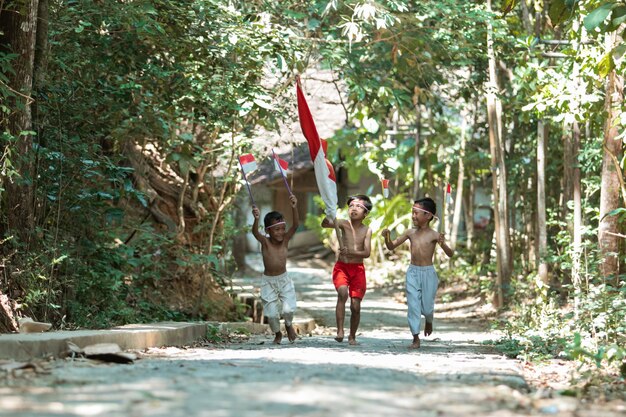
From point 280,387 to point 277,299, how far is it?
18.0ft

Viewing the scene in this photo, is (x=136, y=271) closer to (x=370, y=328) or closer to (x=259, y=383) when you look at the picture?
(x=370, y=328)

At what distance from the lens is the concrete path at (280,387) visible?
5207mm

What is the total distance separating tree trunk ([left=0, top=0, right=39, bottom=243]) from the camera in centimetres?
936

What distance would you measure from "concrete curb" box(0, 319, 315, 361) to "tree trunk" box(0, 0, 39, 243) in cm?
142

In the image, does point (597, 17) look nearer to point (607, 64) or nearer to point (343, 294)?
point (607, 64)

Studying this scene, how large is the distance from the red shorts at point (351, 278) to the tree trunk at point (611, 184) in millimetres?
2845

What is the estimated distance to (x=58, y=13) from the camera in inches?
422

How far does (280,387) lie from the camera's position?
591 cm

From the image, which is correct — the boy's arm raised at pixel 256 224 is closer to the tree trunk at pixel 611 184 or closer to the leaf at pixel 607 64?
the leaf at pixel 607 64

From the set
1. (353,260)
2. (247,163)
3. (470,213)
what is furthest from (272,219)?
(470,213)

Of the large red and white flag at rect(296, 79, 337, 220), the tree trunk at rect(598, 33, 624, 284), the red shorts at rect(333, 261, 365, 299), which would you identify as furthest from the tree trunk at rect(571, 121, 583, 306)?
the large red and white flag at rect(296, 79, 337, 220)

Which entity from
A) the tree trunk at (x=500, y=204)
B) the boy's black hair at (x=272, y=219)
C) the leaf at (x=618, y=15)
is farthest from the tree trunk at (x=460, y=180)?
the leaf at (x=618, y=15)

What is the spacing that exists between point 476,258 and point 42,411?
1951 centimetres

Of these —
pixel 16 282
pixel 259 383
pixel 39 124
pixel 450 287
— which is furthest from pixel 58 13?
pixel 450 287
